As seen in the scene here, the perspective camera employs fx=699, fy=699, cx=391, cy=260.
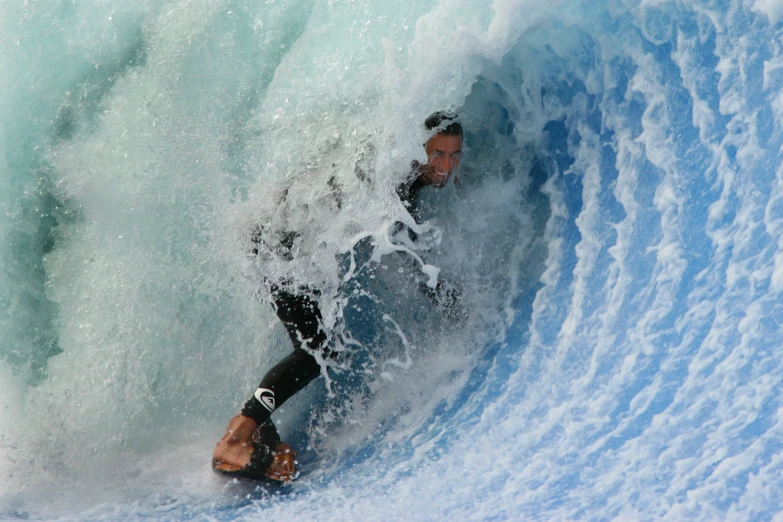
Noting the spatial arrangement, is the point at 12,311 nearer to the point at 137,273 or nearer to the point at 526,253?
the point at 137,273

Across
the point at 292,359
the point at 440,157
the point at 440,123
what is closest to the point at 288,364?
the point at 292,359

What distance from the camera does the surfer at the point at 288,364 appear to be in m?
2.95

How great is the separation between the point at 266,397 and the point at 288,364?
0.17m

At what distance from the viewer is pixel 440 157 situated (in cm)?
319

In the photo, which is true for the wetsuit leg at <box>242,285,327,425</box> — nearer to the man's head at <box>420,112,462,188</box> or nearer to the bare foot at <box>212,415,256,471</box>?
the bare foot at <box>212,415,256,471</box>

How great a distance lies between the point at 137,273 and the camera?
11.1 feet

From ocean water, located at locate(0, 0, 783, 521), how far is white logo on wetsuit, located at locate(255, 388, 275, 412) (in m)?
0.36

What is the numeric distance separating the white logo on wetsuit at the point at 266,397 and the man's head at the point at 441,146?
1.19 metres

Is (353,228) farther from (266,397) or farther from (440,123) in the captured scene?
(266,397)

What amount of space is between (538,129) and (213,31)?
1.72 m

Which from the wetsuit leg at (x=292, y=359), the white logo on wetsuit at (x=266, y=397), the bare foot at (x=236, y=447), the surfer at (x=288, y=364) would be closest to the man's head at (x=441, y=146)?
the surfer at (x=288, y=364)

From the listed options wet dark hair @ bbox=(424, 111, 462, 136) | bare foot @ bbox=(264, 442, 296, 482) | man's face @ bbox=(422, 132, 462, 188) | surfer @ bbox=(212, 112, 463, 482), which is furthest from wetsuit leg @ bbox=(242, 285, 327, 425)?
wet dark hair @ bbox=(424, 111, 462, 136)

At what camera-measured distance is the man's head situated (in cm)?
313

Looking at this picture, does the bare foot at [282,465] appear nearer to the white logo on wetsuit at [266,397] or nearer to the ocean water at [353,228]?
the ocean water at [353,228]
